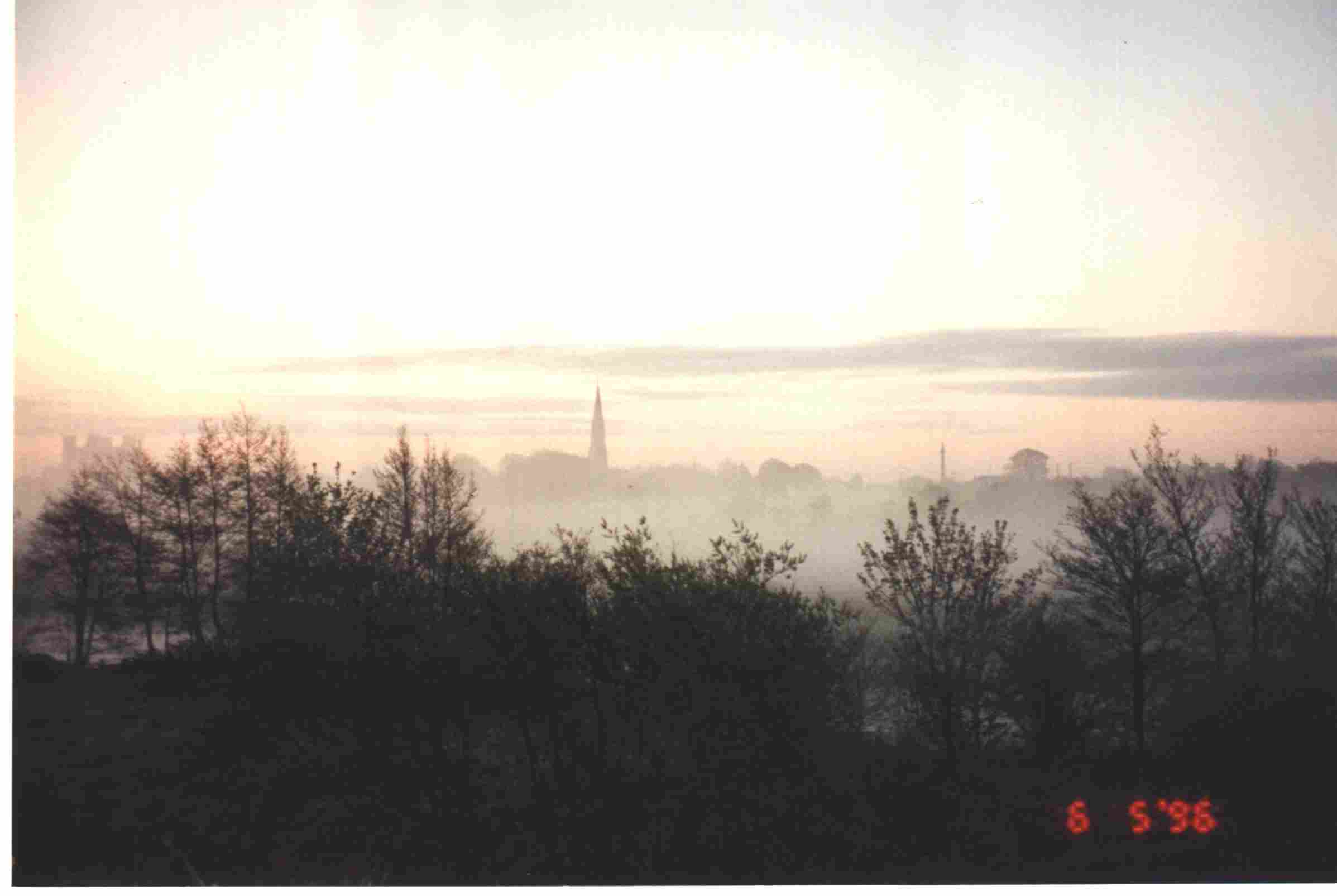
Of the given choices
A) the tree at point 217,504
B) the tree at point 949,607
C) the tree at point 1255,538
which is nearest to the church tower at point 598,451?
the tree at point 949,607

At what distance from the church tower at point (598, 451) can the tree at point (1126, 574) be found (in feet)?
9.55

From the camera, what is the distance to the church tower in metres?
6.48

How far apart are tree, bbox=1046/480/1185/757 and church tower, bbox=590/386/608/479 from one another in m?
2.91

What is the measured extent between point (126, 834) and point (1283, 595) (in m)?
7.65

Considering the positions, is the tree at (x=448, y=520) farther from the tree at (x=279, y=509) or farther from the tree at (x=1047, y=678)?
the tree at (x=1047, y=678)

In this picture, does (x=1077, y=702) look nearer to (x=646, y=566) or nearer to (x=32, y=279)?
(x=646, y=566)

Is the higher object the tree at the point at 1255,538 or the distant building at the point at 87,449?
the distant building at the point at 87,449

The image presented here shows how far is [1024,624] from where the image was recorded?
6.86m

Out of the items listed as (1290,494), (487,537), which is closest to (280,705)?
(487,537)

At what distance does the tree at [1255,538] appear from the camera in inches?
252

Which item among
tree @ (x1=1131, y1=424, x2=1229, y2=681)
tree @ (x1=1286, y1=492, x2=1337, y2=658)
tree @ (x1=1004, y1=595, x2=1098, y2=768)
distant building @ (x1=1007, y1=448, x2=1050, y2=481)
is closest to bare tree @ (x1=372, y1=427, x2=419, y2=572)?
distant building @ (x1=1007, y1=448, x2=1050, y2=481)

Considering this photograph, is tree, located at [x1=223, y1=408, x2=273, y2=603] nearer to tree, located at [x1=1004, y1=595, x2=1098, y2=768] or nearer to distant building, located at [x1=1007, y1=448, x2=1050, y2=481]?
distant building, located at [x1=1007, y1=448, x2=1050, y2=481]
